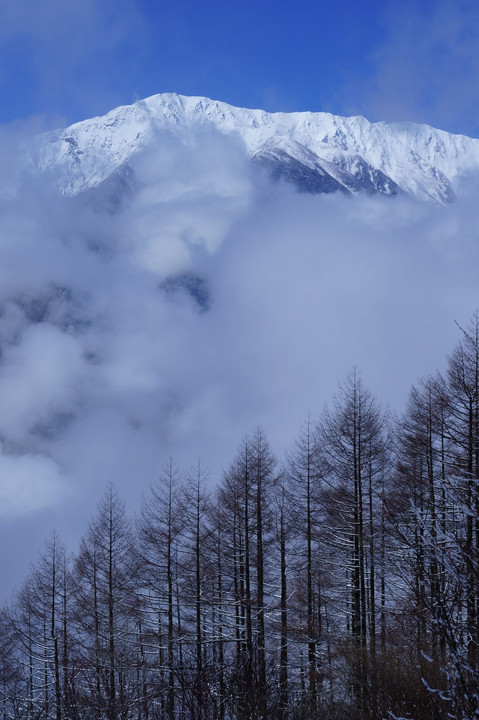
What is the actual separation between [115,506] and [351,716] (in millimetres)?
19293

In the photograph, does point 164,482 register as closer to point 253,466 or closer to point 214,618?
point 253,466

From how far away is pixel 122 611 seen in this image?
26.7m

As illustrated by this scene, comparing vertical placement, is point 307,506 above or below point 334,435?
below

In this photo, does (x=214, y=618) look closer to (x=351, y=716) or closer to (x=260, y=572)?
(x=260, y=572)

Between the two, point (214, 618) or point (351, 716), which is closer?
point (351, 716)

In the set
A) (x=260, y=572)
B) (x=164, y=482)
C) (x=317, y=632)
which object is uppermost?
(x=164, y=482)

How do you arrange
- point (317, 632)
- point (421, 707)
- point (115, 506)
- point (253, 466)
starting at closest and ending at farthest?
point (421, 707) → point (317, 632) → point (253, 466) → point (115, 506)

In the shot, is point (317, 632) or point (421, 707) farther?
A: point (317, 632)

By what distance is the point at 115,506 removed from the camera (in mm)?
→ 30391

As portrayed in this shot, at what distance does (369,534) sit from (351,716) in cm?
1196

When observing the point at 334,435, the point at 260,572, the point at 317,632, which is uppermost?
the point at 334,435

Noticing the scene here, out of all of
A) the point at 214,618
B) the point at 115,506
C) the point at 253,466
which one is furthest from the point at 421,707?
the point at 115,506

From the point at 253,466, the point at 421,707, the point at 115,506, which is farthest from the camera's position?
the point at 115,506

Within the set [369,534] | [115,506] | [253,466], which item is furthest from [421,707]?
[115,506]
